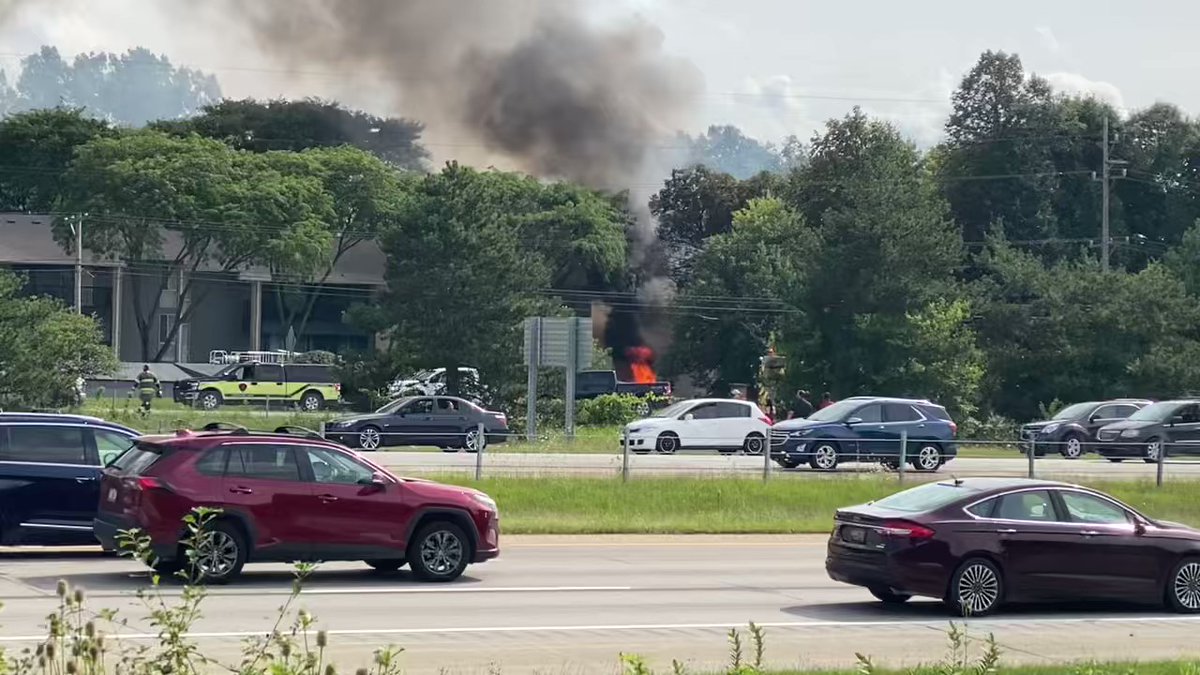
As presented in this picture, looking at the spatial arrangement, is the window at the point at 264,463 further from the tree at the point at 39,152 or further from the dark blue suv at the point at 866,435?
the tree at the point at 39,152

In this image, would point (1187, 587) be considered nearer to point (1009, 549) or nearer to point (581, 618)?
point (1009, 549)

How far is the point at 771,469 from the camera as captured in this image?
31.5 meters

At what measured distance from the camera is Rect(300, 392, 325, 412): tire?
6197cm

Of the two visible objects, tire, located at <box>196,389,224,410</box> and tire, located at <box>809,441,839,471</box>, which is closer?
tire, located at <box>809,441,839,471</box>

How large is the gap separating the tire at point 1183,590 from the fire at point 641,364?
5915 cm

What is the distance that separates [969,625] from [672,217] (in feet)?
272

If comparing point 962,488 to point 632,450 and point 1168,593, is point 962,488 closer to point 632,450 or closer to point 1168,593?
point 1168,593

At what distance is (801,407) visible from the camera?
51.6 m

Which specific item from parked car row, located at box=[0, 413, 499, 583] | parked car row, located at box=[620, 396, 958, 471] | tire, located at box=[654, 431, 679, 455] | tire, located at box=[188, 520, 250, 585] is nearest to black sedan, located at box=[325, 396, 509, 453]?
tire, located at box=[654, 431, 679, 455]

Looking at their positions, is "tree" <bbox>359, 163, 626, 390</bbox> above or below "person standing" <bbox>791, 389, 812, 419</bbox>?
above

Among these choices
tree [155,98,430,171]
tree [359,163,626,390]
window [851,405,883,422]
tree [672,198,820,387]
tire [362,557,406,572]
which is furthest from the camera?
tree [155,98,430,171]

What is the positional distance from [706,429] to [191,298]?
51.8 metres

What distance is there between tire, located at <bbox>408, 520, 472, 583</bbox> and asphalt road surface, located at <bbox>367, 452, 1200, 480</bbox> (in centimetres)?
1064

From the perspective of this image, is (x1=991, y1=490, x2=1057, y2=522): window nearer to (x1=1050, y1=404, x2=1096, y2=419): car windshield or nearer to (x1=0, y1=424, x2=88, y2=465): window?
(x1=0, y1=424, x2=88, y2=465): window
